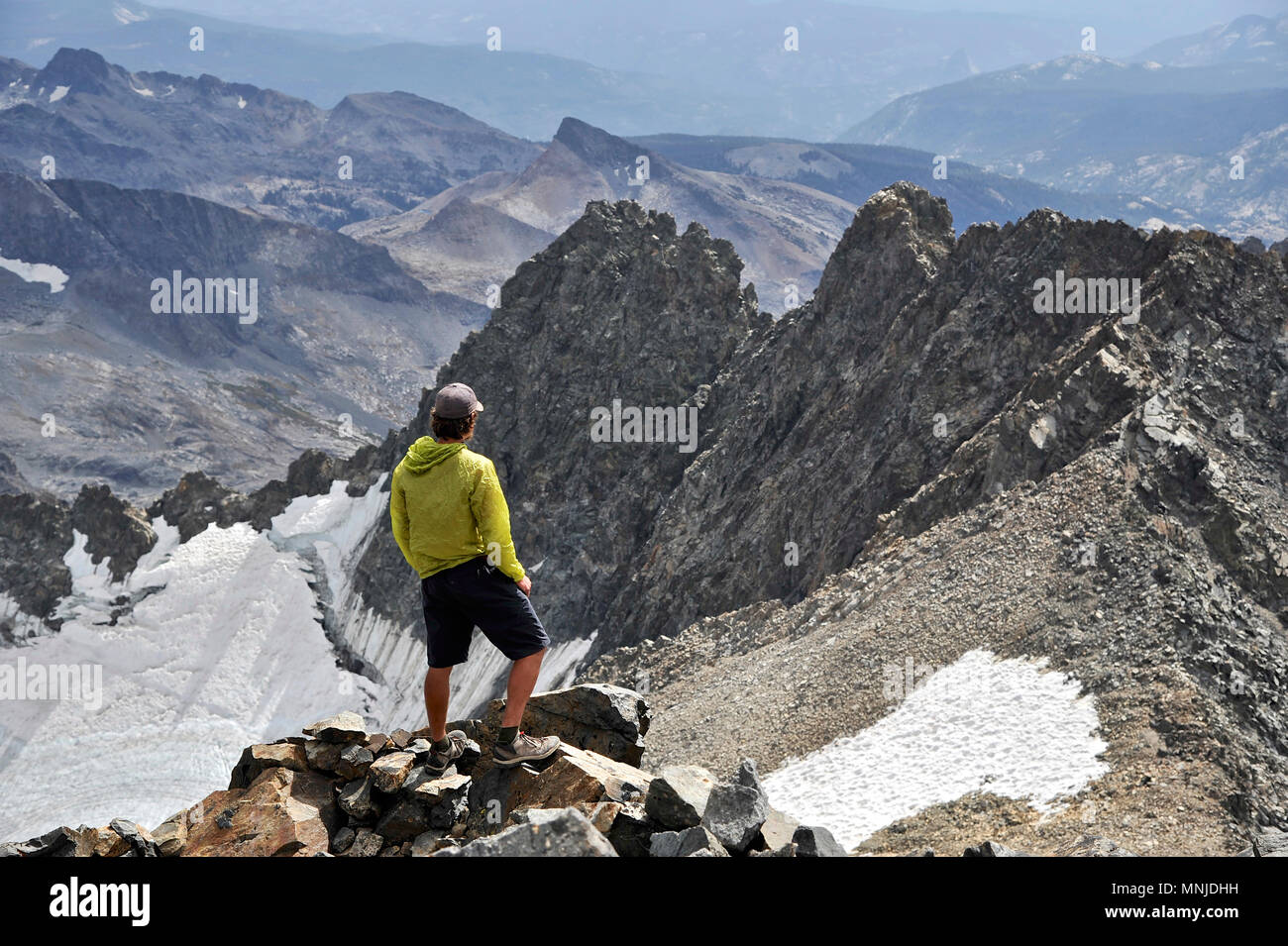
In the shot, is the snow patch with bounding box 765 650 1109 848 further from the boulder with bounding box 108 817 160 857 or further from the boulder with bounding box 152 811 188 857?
the boulder with bounding box 108 817 160 857

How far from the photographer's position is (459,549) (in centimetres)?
1328

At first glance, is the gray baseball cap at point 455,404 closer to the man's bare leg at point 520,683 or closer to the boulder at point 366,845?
→ the man's bare leg at point 520,683

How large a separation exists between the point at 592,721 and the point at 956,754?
14.3 m

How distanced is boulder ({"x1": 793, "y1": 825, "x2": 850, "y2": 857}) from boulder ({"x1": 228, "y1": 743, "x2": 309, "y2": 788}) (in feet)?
23.9

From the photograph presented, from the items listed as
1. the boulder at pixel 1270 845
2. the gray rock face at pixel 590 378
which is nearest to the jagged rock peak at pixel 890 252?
the gray rock face at pixel 590 378

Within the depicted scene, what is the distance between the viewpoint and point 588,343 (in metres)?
88.3

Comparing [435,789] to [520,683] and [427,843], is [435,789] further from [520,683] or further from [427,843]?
[520,683]

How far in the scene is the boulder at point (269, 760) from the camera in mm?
15688

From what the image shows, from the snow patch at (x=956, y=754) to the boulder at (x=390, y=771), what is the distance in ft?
48.6

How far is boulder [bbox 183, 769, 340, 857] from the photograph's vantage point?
14.1 meters

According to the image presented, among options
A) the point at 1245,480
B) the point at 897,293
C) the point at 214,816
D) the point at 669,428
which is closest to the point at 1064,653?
the point at 1245,480

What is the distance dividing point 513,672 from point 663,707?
99.4ft

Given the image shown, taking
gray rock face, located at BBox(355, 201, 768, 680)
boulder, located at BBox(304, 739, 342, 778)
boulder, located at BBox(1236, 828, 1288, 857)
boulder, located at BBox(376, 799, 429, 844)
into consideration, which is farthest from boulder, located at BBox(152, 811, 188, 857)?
gray rock face, located at BBox(355, 201, 768, 680)
